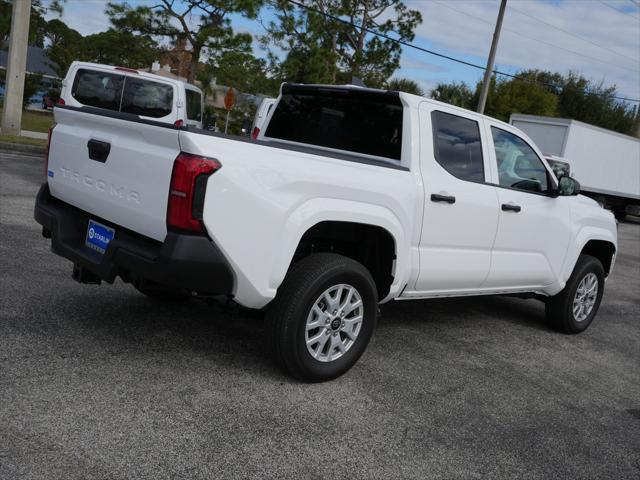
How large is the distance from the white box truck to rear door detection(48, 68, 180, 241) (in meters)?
19.6

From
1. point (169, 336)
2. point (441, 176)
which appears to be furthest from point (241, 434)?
point (441, 176)

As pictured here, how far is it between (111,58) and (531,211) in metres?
29.8

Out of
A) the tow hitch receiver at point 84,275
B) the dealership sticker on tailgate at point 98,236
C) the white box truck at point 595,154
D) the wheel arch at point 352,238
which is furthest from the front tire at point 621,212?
the dealership sticker on tailgate at point 98,236

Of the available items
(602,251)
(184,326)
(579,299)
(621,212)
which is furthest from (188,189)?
(621,212)

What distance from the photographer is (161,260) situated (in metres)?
3.56

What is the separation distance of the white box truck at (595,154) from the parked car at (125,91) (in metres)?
Answer: 13.4

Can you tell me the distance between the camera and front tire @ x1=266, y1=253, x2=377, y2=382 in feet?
12.9

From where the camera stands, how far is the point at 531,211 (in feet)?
18.7

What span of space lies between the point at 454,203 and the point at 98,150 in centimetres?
243

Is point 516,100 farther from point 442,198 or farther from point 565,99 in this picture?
point 442,198

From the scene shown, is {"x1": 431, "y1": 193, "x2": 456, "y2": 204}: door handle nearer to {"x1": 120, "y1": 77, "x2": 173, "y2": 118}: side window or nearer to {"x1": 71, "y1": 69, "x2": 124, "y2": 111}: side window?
{"x1": 120, "y1": 77, "x2": 173, "y2": 118}: side window

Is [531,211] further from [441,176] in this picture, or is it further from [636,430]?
[636,430]

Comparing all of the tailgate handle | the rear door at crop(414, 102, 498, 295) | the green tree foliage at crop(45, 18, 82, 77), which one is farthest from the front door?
the green tree foliage at crop(45, 18, 82, 77)

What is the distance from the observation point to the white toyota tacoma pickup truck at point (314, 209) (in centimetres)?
360
